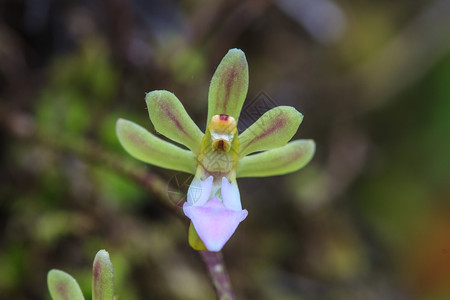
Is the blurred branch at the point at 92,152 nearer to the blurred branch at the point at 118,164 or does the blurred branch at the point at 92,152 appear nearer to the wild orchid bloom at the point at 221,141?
the blurred branch at the point at 118,164

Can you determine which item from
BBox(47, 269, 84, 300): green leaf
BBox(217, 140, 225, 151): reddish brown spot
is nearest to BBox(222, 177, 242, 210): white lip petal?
BBox(217, 140, 225, 151): reddish brown spot

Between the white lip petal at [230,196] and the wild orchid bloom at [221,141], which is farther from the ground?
the wild orchid bloom at [221,141]

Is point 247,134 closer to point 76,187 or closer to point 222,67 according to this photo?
point 222,67

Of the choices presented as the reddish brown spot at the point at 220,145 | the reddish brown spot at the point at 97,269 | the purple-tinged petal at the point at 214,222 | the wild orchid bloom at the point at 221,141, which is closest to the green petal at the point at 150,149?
the wild orchid bloom at the point at 221,141

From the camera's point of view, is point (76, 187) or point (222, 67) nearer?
point (222, 67)

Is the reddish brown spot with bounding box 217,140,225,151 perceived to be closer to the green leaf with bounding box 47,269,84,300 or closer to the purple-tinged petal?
the purple-tinged petal

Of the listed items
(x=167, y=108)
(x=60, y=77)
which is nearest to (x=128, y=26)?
(x=60, y=77)
